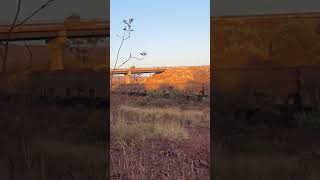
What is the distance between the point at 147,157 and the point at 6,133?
2773mm

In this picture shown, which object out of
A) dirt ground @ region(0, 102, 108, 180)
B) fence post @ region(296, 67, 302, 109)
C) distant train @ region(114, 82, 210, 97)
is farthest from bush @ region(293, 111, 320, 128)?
distant train @ region(114, 82, 210, 97)

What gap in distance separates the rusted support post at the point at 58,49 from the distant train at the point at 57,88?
0.05m

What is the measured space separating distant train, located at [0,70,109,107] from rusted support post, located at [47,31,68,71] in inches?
1.8

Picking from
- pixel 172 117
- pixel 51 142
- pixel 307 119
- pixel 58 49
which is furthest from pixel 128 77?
pixel 307 119

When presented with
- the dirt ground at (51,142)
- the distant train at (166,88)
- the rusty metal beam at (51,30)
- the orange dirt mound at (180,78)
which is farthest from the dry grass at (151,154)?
the orange dirt mound at (180,78)

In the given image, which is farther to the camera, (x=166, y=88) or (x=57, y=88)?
(x=166, y=88)

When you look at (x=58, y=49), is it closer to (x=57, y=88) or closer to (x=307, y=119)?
(x=57, y=88)

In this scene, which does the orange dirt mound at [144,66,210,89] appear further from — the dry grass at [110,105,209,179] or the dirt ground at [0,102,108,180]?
the dirt ground at [0,102,108,180]

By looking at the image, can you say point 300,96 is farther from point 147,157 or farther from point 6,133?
point 147,157

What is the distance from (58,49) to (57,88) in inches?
10.3

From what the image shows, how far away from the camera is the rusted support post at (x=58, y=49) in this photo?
9.55 ft

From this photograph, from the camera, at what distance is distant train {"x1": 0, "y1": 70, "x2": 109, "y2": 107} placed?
286 centimetres

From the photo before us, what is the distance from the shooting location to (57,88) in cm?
290

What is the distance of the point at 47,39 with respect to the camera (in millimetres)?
2922
